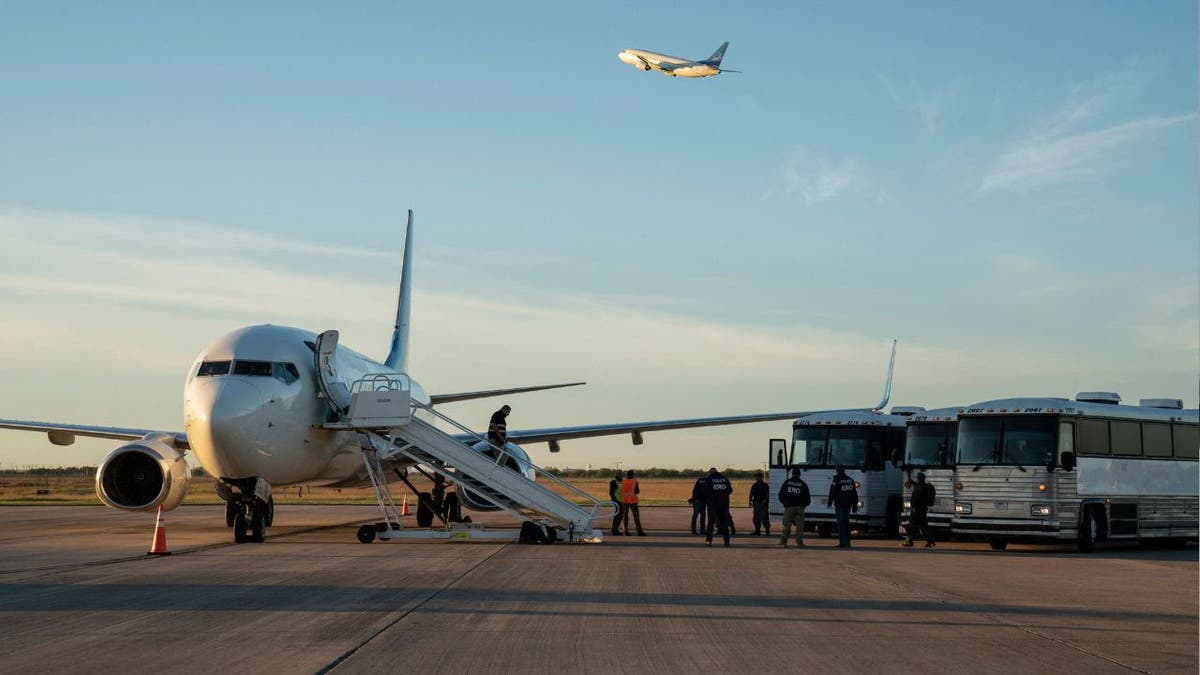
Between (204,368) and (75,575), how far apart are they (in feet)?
21.0

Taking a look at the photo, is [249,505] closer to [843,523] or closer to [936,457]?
[843,523]

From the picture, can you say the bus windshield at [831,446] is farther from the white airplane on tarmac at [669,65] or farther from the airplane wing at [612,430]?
the white airplane on tarmac at [669,65]

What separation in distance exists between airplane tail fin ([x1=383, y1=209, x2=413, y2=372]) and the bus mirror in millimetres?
19755

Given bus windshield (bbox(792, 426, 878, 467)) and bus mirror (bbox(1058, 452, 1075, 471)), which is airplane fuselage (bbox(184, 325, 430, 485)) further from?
bus mirror (bbox(1058, 452, 1075, 471))

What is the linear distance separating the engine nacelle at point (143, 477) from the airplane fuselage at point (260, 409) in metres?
2.14

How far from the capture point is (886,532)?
29.0 m

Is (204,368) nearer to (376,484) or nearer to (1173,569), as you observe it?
(376,484)

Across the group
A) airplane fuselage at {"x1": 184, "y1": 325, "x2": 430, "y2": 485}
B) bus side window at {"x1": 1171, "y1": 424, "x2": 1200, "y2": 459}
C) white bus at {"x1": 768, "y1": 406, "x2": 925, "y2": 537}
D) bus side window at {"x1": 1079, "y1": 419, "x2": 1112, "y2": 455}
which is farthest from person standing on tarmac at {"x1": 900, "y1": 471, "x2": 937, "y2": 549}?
airplane fuselage at {"x1": 184, "y1": 325, "x2": 430, "y2": 485}

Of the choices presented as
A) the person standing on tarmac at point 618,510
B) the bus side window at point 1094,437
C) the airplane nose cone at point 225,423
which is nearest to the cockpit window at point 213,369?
the airplane nose cone at point 225,423

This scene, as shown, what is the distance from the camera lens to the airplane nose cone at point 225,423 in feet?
65.0

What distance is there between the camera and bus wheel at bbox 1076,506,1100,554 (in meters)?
23.3

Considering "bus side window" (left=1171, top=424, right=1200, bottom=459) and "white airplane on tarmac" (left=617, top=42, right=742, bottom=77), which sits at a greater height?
"white airplane on tarmac" (left=617, top=42, right=742, bottom=77)

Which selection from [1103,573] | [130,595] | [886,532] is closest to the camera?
[130,595]

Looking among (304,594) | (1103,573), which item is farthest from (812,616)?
(1103,573)
